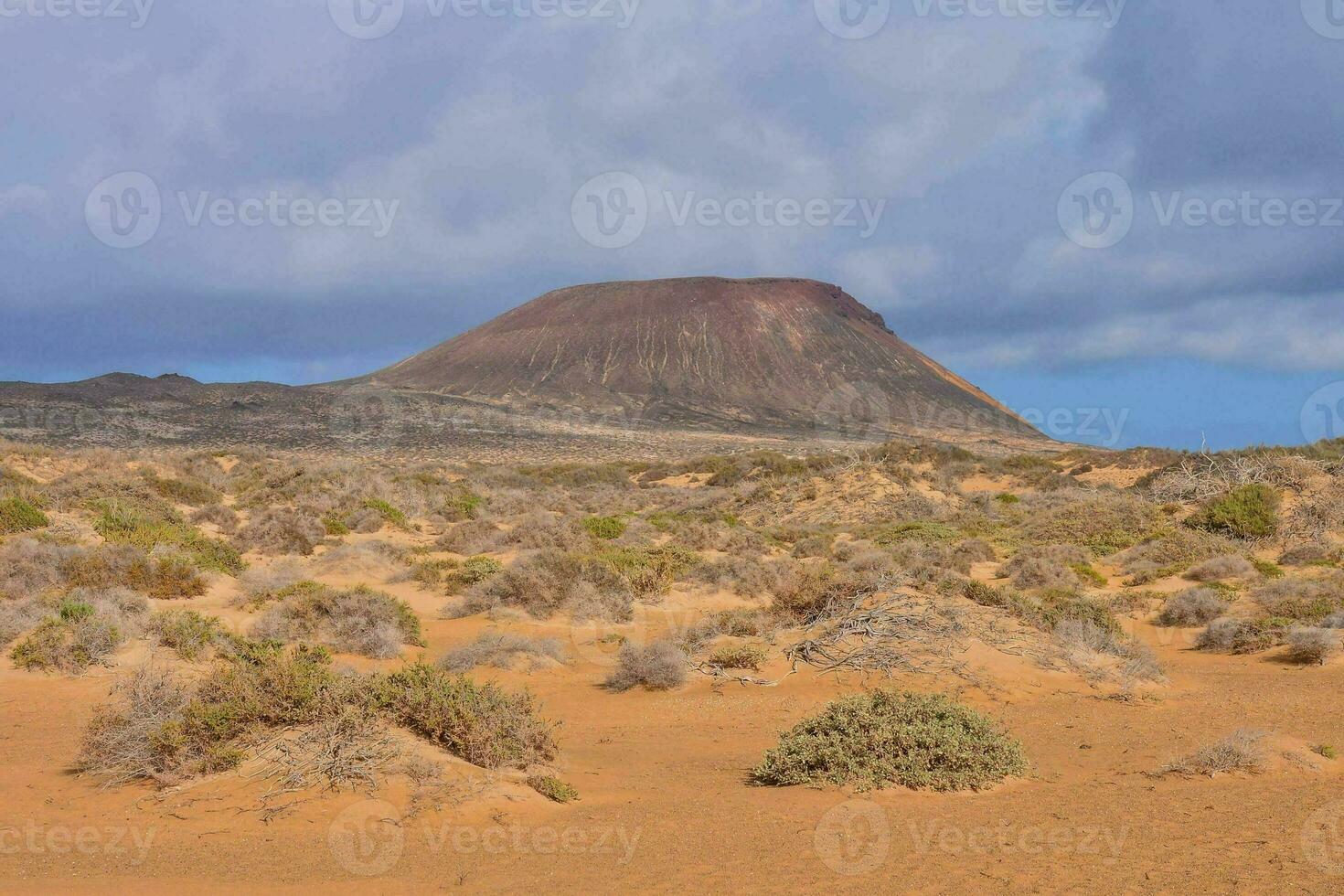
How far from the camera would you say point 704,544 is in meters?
20.7

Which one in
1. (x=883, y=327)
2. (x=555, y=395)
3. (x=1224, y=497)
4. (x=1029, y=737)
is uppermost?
(x=883, y=327)

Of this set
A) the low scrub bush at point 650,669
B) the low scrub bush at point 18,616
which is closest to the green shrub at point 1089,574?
the low scrub bush at point 650,669

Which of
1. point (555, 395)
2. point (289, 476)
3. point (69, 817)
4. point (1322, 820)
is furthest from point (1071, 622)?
point (555, 395)

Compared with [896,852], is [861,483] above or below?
above

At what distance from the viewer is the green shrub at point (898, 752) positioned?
23.3 feet

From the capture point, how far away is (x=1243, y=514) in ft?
62.3

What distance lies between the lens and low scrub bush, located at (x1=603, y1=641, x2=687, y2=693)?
10.9 metres

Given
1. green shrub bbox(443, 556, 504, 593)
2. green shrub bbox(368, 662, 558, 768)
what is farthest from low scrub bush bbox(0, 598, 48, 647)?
green shrub bbox(368, 662, 558, 768)

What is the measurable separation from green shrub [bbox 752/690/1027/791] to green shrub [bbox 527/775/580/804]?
154 centimetres

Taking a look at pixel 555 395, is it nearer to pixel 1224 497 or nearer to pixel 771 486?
pixel 771 486

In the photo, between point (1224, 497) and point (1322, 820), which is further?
point (1224, 497)

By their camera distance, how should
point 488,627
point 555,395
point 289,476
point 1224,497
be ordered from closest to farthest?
point 488,627
point 1224,497
point 289,476
point 555,395

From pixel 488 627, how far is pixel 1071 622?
8.03 m

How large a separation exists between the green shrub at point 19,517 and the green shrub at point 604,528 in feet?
34.3
